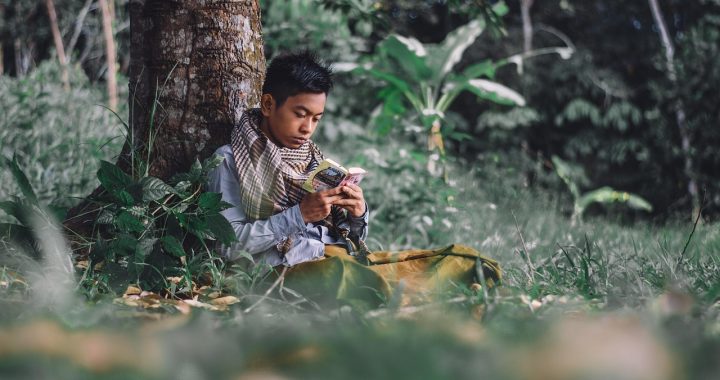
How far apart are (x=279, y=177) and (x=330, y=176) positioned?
0.19 m

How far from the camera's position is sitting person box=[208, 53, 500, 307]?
95.3 inches

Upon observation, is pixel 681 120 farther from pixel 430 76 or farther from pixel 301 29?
pixel 301 29

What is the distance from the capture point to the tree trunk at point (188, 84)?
275 cm

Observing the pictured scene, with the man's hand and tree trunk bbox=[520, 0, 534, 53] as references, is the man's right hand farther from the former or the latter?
tree trunk bbox=[520, 0, 534, 53]

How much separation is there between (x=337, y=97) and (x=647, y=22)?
13.2 feet

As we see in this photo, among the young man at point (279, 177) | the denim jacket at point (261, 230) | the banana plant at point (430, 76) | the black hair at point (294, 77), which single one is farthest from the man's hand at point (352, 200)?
the banana plant at point (430, 76)

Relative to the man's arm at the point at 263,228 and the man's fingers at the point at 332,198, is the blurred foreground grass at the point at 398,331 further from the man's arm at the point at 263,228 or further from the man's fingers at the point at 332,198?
the man's fingers at the point at 332,198

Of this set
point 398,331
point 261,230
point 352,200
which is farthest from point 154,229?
point 398,331

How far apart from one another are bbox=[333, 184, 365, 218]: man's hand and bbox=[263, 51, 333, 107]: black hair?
0.38 m

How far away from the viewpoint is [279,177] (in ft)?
8.14

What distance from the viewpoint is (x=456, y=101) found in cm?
1009

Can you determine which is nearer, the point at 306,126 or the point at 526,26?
the point at 306,126

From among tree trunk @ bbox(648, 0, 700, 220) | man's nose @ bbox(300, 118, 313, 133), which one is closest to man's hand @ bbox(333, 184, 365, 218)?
man's nose @ bbox(300, 118, 313, 133)

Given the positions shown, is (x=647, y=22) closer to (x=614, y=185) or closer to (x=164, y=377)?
(x=614, y=185)
